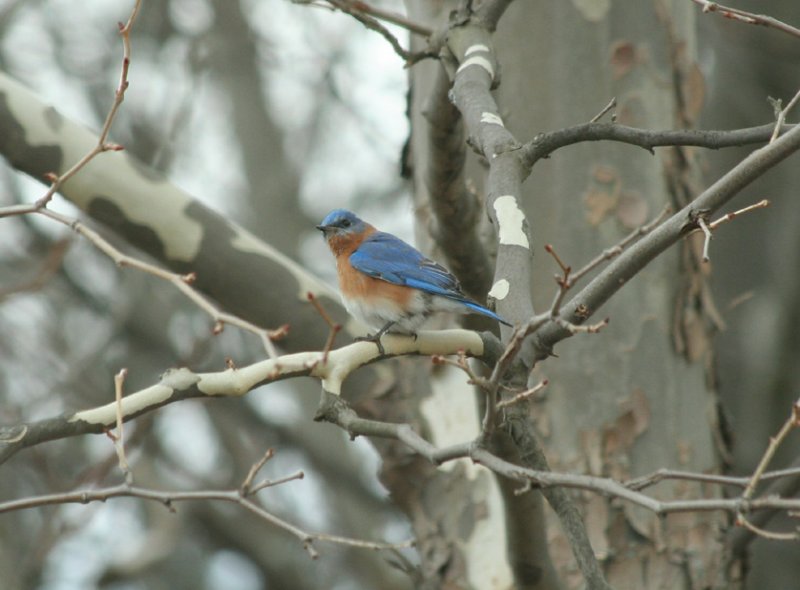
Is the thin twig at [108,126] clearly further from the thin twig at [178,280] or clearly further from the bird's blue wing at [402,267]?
the bird's blue wing at [402,267]

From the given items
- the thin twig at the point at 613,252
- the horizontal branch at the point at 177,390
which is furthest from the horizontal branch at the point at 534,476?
the thin twig at the point at 613,252

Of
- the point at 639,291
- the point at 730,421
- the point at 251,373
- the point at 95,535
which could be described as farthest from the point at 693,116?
the point at 95,535

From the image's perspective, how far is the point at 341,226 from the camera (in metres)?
5.12

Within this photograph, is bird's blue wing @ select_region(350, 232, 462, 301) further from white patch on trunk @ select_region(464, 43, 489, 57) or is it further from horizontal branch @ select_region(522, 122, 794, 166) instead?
horizontal branch @ select_region(522, 122, 794, 166)

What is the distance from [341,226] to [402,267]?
840 mm

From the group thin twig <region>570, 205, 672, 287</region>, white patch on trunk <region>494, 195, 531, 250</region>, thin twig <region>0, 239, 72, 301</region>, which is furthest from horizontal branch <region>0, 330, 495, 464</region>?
thin twig <region>0, 239, 72, 301</region>

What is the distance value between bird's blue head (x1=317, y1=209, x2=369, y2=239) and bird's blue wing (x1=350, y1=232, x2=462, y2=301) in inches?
7.6

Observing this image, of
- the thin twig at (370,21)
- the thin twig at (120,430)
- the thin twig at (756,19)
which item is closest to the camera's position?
the thin twig at (756,19)

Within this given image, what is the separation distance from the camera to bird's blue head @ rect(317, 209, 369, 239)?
16.7 feet

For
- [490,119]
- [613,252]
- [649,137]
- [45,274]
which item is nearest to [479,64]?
[490,119]

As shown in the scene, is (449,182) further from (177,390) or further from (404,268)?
(177,390)

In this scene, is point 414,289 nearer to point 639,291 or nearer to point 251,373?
point 639,291

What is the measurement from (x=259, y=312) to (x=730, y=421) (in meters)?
2.11

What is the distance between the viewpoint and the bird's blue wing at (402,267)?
4078mm
